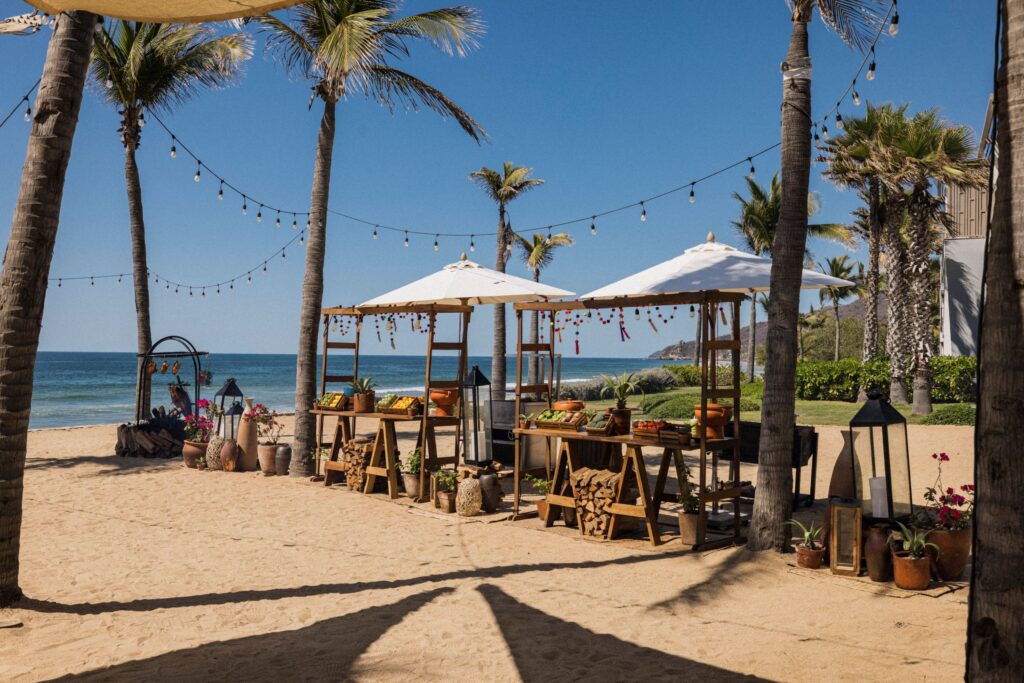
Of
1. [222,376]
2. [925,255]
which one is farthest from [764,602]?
[222,376]

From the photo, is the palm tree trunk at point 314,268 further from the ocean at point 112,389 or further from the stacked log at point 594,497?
the ocean at point 112,389

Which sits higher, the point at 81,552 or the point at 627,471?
the point at 627,471

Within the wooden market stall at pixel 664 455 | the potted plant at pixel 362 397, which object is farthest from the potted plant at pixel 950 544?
the potted plant at pixel 362 397

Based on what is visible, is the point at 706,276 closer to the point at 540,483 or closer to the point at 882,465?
the point at 882,465

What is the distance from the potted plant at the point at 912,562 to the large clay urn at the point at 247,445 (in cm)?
930

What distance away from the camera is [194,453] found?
39.5ft

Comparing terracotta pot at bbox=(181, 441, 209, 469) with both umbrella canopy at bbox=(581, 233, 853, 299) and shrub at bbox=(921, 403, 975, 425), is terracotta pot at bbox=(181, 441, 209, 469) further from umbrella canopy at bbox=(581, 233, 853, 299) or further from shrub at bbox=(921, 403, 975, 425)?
shrub at bbox=(921, 403, 975, 425)

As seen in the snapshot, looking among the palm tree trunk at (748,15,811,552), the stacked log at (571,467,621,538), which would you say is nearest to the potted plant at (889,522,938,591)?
the palm tree trunk at (748,15,811,552)

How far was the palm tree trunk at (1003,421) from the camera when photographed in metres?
2.29

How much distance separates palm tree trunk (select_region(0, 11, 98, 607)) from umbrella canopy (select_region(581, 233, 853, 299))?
4.96 meters

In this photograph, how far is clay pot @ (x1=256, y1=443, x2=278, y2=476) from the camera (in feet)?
37.3

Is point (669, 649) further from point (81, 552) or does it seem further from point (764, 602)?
point (81, 552)

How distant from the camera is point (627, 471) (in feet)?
24.3

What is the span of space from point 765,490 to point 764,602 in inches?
53.2
